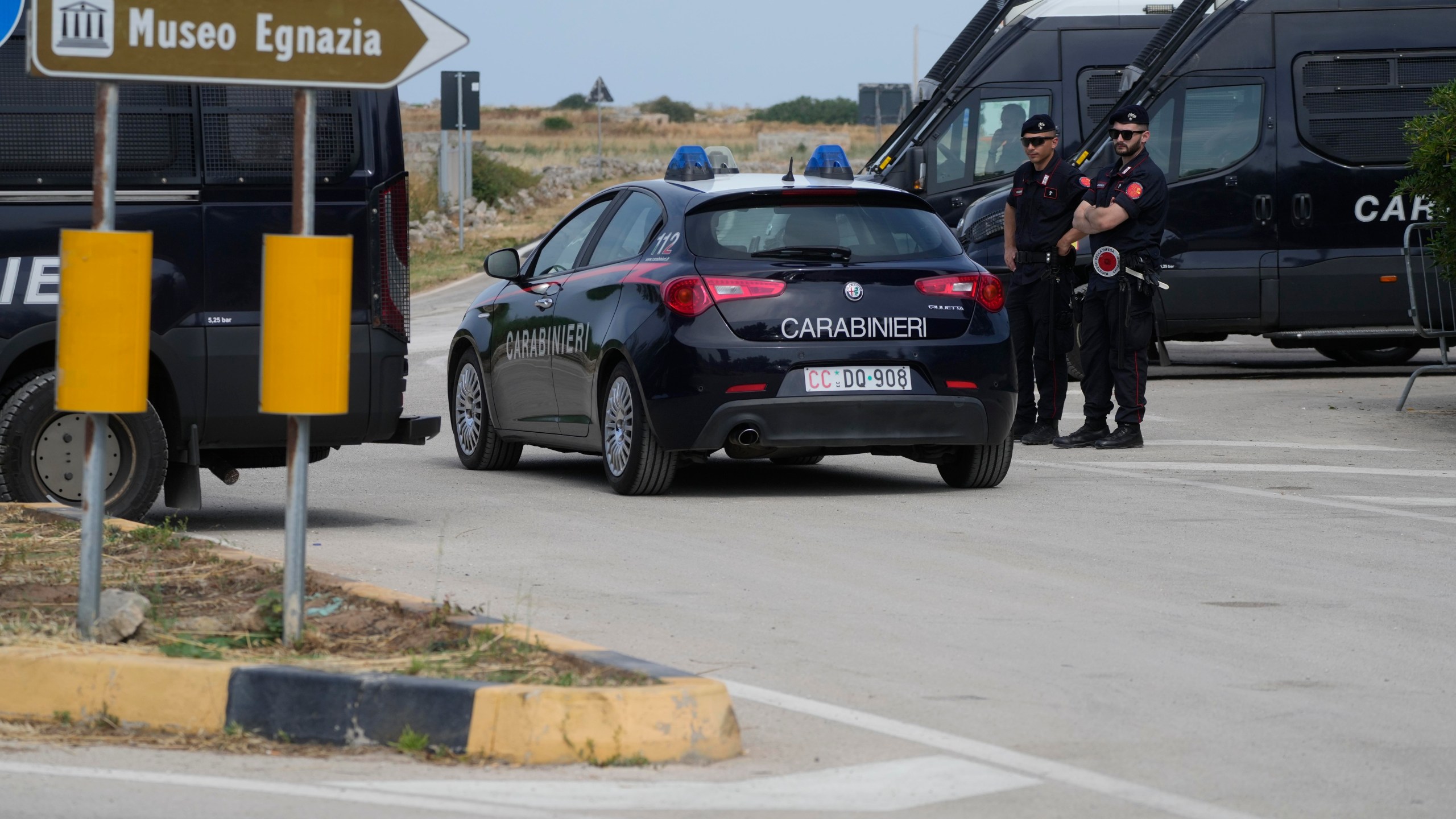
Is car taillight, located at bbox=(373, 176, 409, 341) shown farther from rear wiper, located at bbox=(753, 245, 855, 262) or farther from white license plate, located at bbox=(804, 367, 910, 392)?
white license plate, located at bbox=(804, 367, 910, 392)

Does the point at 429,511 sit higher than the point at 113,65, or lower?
lower

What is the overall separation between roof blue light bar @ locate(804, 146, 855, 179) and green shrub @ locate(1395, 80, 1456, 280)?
12.6 feet

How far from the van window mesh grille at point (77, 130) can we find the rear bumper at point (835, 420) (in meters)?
2.63

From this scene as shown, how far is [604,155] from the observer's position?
261ft

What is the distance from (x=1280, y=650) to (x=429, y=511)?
14.8 feet

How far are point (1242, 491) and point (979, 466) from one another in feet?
4.39

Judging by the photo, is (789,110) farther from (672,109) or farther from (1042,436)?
(1042,436)

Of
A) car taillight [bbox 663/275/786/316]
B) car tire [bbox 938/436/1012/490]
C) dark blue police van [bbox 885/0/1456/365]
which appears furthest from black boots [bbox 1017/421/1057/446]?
dark blue police van [bbox 885/0/1456/365]

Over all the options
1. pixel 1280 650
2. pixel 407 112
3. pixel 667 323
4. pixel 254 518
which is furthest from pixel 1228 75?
pixel 407 112

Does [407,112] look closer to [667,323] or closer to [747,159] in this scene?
[747,159]

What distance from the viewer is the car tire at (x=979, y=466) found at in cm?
1030

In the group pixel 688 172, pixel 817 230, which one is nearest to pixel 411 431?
pixel 817 230

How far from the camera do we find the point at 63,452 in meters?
8.62

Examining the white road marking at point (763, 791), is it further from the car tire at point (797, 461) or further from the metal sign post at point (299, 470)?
the car tire at point (797, 461)
